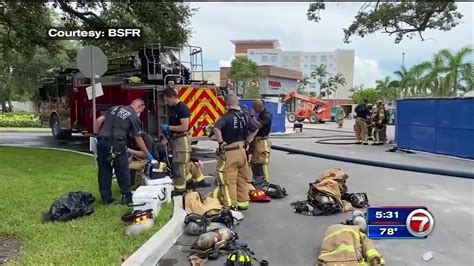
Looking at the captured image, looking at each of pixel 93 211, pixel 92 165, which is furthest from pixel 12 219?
pixel 92 165

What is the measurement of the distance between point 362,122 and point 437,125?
4069 mm

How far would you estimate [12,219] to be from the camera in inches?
206

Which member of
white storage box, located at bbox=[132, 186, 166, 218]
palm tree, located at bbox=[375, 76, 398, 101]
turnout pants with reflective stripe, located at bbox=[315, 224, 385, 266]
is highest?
palm tree, located at bbox=[375, 76, 398, 101]

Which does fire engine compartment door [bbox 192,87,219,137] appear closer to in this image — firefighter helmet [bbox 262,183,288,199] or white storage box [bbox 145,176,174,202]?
firefighter helmet [bbox 262,183,288,199]

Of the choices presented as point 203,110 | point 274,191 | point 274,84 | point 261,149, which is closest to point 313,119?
point 203,110

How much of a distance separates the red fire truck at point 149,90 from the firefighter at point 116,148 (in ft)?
13.8

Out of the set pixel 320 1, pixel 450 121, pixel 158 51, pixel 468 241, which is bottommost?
pixel 468 241

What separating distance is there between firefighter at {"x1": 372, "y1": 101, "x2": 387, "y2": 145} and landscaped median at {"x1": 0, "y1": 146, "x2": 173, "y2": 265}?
1145 centimetres

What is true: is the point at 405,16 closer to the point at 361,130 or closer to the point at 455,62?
the point at 361,130

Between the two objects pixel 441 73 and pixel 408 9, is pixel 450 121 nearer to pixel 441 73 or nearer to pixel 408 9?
pixel 408 9

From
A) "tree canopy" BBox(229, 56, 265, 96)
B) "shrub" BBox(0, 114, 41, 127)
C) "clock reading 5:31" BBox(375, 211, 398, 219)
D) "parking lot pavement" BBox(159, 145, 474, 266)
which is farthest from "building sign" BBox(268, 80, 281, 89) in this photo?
"clock reading 5:31" BBox(375, 211, 398, 219)

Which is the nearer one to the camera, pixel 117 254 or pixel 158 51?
pixel 117 254

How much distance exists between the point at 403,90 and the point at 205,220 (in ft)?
A: 162

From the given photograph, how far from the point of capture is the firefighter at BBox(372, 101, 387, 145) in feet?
54.1
